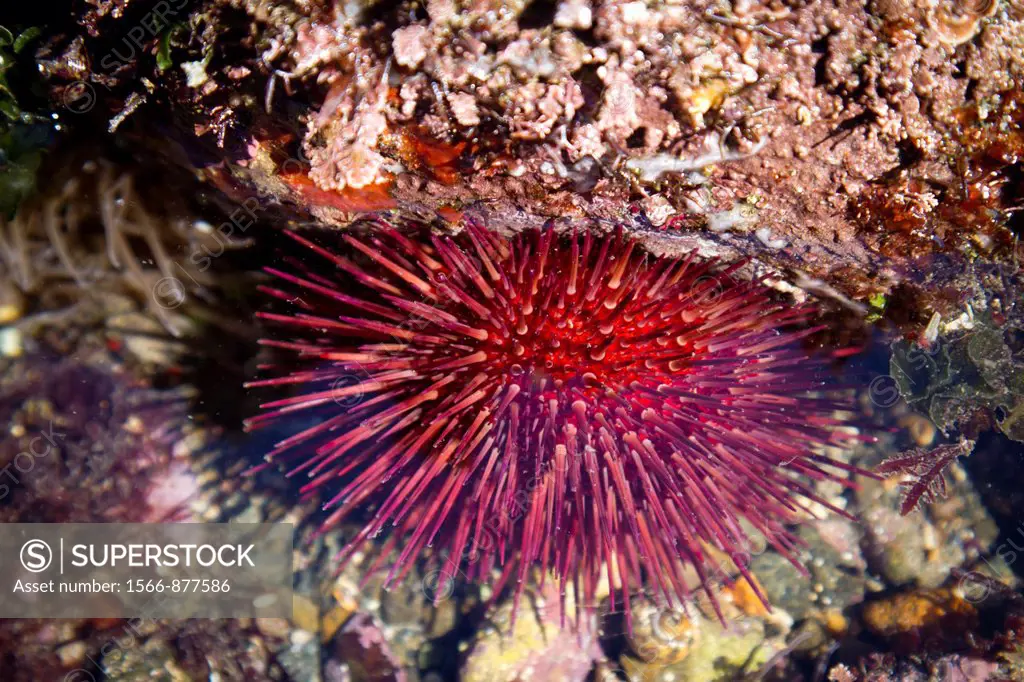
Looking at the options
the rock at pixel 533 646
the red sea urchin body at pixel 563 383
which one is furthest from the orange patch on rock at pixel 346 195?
the rock at pixel 533 646

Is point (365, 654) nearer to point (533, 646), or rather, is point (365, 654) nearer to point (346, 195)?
point (533, 646)

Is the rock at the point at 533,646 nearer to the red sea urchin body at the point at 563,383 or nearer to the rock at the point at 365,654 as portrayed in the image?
the rock at the point at 365,654

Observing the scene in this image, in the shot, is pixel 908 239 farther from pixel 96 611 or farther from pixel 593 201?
pixel 96 611

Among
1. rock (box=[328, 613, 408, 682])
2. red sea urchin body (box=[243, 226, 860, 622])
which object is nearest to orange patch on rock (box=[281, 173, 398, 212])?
red sea urchin body (box=[243, 226, 860, 622])

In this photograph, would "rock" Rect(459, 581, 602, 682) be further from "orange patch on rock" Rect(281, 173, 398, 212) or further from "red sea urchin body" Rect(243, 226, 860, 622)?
"orange patch on rock" Rect(281, 173, 398, 212)

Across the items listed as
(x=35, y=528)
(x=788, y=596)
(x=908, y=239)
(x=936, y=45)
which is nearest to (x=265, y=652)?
(x=35, y=528)

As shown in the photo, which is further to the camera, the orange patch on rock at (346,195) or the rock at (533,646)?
the rock at (533,646)

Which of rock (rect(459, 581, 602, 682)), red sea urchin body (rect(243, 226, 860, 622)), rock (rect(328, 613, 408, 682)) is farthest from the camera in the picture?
rock (rect(328, 613, 408, 682))

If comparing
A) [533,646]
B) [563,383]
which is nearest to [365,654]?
[533,646]
